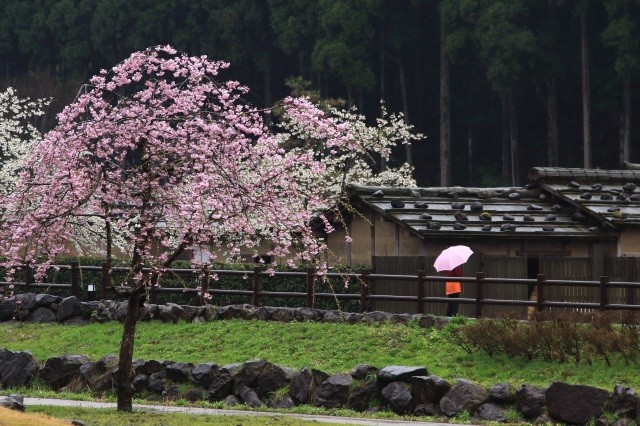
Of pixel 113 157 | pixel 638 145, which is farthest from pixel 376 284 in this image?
pixel 638 145

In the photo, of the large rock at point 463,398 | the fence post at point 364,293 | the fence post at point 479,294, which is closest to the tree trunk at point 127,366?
the large rock at point 463,398

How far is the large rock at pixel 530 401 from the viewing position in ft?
66.0

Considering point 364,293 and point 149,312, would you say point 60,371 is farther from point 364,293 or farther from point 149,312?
point 364,293

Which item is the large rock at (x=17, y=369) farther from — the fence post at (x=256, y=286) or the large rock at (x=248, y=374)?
the fence post at (x=256, y=286)

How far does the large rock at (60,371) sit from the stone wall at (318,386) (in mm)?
21

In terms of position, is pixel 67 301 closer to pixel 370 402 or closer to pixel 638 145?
pixel 370 402

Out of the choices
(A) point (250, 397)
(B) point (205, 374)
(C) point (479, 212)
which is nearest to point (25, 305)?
(B) point (205, 374)

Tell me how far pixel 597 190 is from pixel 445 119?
117 ft

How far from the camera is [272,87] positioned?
81.4 meters

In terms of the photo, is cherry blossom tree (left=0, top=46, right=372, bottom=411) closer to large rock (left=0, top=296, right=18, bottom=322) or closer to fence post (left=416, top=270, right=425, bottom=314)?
fence post (left=416, top=270, right=425, bottom=314)

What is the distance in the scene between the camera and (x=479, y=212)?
32.3 m

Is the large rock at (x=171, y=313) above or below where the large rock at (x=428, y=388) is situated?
above

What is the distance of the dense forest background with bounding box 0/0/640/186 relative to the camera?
63.2 metres

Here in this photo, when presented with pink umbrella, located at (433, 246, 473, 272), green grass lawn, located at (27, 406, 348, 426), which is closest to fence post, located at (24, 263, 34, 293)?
pink umbrella, located at (433, 246, 473, 272)
